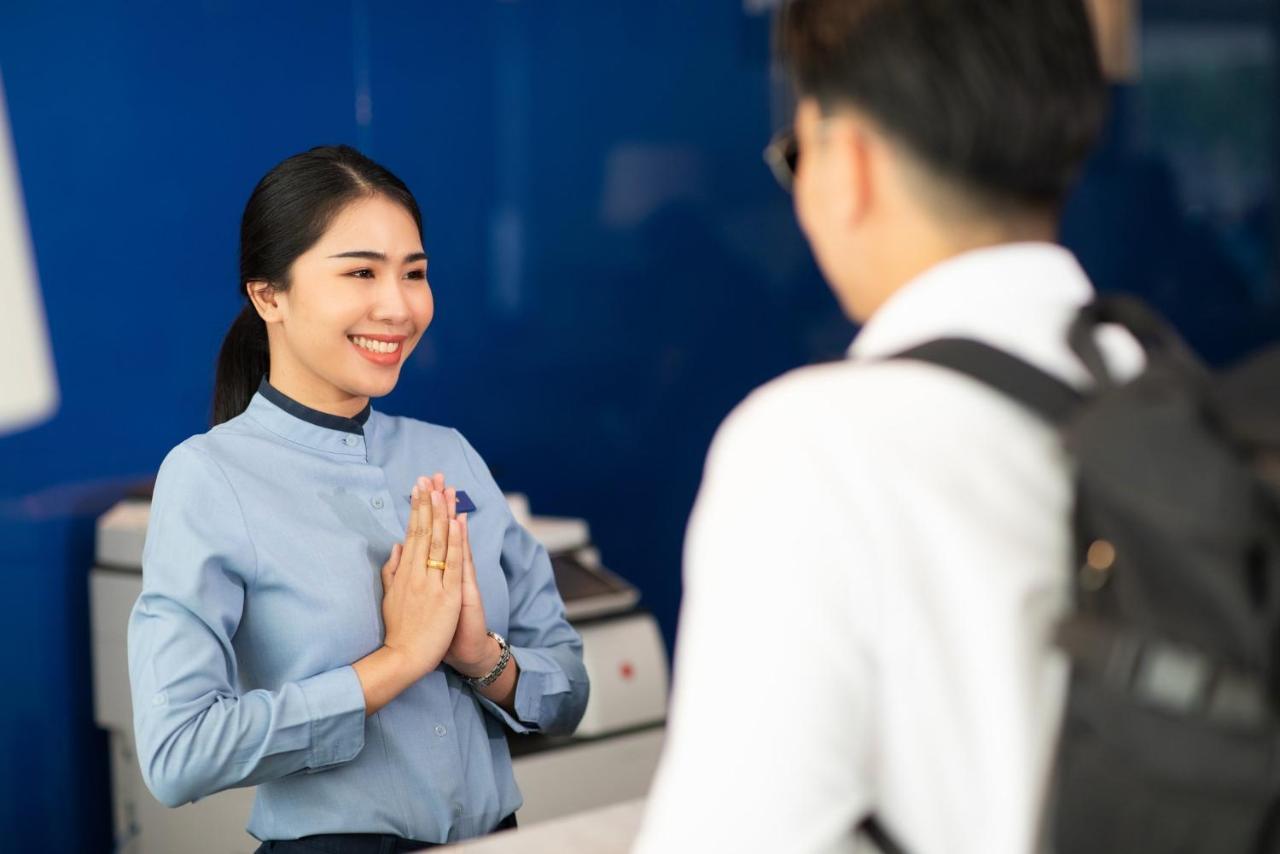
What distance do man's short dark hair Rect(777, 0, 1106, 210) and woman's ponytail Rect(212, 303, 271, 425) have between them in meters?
0.91

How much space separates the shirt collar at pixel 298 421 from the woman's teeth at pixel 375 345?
91 mm

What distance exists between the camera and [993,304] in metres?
0.83

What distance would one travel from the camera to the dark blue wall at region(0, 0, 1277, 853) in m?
1.60

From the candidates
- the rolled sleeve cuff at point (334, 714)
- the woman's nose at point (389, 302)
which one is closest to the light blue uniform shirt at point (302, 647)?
Result: the rolled sleeve cuff at point (334, 714)

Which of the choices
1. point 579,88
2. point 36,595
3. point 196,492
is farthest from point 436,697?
point 579,88

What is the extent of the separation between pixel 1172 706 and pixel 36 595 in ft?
4.71

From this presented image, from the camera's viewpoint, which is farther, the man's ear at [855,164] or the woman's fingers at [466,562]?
the woman's fingers at [466,562]

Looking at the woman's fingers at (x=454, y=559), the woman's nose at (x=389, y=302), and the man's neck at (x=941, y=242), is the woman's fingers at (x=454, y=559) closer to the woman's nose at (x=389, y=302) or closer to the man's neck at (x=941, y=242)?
the woman's nose at (x=389, y=302)

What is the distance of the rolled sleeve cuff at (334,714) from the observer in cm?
140

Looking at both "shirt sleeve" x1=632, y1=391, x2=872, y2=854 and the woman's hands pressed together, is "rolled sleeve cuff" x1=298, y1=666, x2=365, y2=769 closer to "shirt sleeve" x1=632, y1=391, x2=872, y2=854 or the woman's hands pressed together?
the woman's hands pressed together

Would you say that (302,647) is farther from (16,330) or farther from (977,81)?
(977,81)

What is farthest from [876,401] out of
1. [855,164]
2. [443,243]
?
[443,243]

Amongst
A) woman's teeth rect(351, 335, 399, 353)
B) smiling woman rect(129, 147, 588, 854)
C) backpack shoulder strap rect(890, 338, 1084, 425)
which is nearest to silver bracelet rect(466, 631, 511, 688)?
smiling woman rect(129, 147, 588, 854)

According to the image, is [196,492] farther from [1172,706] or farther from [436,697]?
[1172,706]
